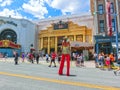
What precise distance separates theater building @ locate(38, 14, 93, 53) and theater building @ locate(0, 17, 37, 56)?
2183mm

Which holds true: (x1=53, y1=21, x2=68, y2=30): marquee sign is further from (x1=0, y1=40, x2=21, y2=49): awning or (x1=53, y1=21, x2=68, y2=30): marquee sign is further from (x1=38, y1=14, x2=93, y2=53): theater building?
(x1=0, y1=40, x2=21, y2=49): awning

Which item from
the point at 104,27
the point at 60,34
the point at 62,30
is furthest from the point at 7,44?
the point at 104,27

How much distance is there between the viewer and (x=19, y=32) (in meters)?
61.2

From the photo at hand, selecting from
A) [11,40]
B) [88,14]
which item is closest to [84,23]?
[88,14]

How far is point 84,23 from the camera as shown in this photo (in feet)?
173

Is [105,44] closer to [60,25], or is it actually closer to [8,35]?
[60,25]

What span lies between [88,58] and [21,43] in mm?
22054

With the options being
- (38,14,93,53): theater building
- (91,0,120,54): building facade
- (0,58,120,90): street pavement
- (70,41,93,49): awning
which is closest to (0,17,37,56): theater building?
(38,14,93,53): theater building

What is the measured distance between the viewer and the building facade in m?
40.7

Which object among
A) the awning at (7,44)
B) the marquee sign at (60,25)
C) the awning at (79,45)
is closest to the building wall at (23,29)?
the awning at (7,44)

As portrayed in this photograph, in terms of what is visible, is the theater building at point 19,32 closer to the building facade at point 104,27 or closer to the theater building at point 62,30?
the theater building at point 62,30

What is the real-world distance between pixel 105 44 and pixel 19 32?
26.3 metres

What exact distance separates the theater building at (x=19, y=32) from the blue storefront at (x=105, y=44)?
23.4 m

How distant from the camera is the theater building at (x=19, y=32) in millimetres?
61031
